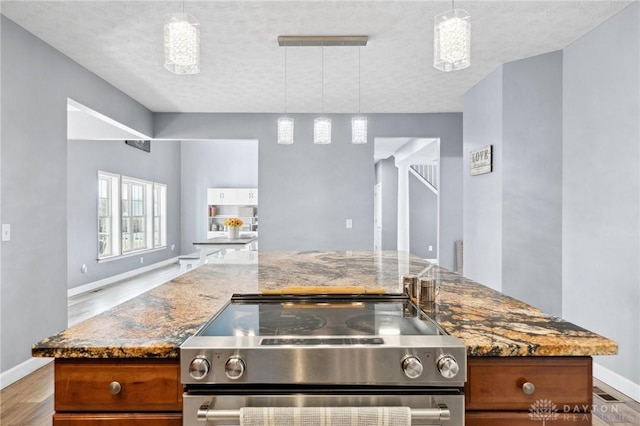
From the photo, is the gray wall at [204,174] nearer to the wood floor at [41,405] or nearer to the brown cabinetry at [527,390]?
the wood floor at [41,405]

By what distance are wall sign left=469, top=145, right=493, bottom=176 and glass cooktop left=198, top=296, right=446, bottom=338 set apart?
2.67 metres

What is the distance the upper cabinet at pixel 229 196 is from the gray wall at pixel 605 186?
752cm

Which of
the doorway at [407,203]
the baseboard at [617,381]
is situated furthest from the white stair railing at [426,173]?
the baseboard at [617,381]

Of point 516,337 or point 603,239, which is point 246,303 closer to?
point 516,337

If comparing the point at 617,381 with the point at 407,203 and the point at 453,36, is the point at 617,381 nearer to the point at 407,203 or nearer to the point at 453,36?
the point at 453,36

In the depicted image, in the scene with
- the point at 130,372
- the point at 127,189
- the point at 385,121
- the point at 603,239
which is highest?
the point at 385,121

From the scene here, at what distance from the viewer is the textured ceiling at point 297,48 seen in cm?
255

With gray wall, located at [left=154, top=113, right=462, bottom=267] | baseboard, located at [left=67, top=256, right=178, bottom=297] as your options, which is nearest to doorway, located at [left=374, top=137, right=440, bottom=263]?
gray wall, located at [left=154, top=113, right=462, bottom=267]

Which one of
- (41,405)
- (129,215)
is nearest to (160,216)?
(129,215)

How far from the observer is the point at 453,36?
1.50 m

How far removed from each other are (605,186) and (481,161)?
1258mm

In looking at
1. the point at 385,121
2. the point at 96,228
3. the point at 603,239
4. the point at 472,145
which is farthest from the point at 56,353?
the point at 96,228

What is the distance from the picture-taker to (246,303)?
1504 millimetres

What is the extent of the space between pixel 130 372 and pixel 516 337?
1037 millimetres
